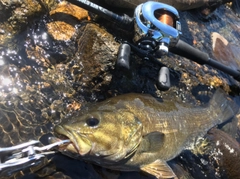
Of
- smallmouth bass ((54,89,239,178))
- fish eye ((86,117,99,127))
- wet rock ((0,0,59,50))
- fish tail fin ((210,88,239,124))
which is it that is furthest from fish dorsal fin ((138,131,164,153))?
wet rock ((0,0,59,50))

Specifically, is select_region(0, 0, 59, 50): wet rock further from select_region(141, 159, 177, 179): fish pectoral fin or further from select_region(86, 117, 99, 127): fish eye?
select_region(141, 159, 177, 179): fish pectoral fin

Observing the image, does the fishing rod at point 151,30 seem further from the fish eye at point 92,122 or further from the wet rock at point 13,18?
the fish eye at point 92,122

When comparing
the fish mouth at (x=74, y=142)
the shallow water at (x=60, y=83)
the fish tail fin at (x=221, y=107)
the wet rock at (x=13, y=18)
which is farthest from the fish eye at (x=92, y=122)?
the fish tail fin at (x=221, y=107)

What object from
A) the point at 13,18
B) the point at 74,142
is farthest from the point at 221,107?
the point at 13,18

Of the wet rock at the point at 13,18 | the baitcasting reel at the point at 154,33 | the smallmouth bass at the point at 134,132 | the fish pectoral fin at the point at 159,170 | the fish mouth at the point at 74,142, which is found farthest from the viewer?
the wet rock at the point at 13,18

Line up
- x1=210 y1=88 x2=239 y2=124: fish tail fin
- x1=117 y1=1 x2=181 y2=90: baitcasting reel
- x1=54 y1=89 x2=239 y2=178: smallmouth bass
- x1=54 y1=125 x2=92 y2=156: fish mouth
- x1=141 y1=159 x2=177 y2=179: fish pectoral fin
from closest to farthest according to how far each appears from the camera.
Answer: x1=54 y1=125 x2=92 y2=156: fish mouth < x1=54 y1=89 x2=239 y2=178: smallmouth bass < x1=141 y1=159 x2=177 y2=179: fish pectoral fin < x1=117 y1=1 x2=181 y2=90: baitcasting reel < x1=210 y1=88 x2=239 y2=124: fish tail fin

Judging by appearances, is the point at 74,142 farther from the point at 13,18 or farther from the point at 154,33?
the point at 13,18
